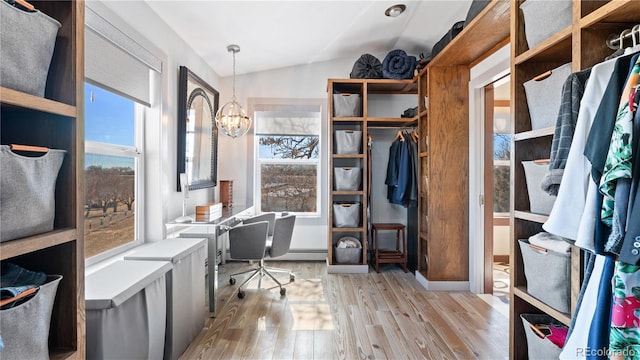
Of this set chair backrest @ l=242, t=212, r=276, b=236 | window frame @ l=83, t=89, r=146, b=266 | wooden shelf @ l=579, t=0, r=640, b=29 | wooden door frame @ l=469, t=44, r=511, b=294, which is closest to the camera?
wooden shelf @ l=579, t=0, r=640, b=29

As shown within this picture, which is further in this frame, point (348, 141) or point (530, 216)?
point (348, 141)

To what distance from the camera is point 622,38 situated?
1.09 metres

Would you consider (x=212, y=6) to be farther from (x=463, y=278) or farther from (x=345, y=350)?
(x=463, y=278)

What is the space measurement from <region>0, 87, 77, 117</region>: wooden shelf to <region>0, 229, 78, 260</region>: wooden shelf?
1.13 feet

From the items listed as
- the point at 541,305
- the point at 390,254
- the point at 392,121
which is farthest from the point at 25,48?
the point at 390,254

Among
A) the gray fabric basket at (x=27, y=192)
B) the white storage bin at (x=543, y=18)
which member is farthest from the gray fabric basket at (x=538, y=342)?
the gray fabric basket at (x=27, y=192)

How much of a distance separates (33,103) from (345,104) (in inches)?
125

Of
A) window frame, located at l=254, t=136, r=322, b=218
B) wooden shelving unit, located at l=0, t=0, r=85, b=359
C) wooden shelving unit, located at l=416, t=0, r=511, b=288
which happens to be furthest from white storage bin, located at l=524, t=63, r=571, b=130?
window frame, located at l=254, t=136, r=322, b=218

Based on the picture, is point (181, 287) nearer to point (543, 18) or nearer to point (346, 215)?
point (346, 215)

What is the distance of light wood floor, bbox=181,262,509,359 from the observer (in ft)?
6.86

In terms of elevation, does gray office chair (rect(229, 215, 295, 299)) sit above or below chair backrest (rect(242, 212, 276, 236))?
below

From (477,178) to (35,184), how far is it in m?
3.29

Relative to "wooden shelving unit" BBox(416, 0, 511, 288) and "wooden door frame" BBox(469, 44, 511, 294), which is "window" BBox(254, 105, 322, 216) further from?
"wooden door frame" BBox(469, 44, 511, 294)

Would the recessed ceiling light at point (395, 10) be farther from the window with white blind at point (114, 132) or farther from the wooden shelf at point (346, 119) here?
the window with white blind at point (114, 132)
